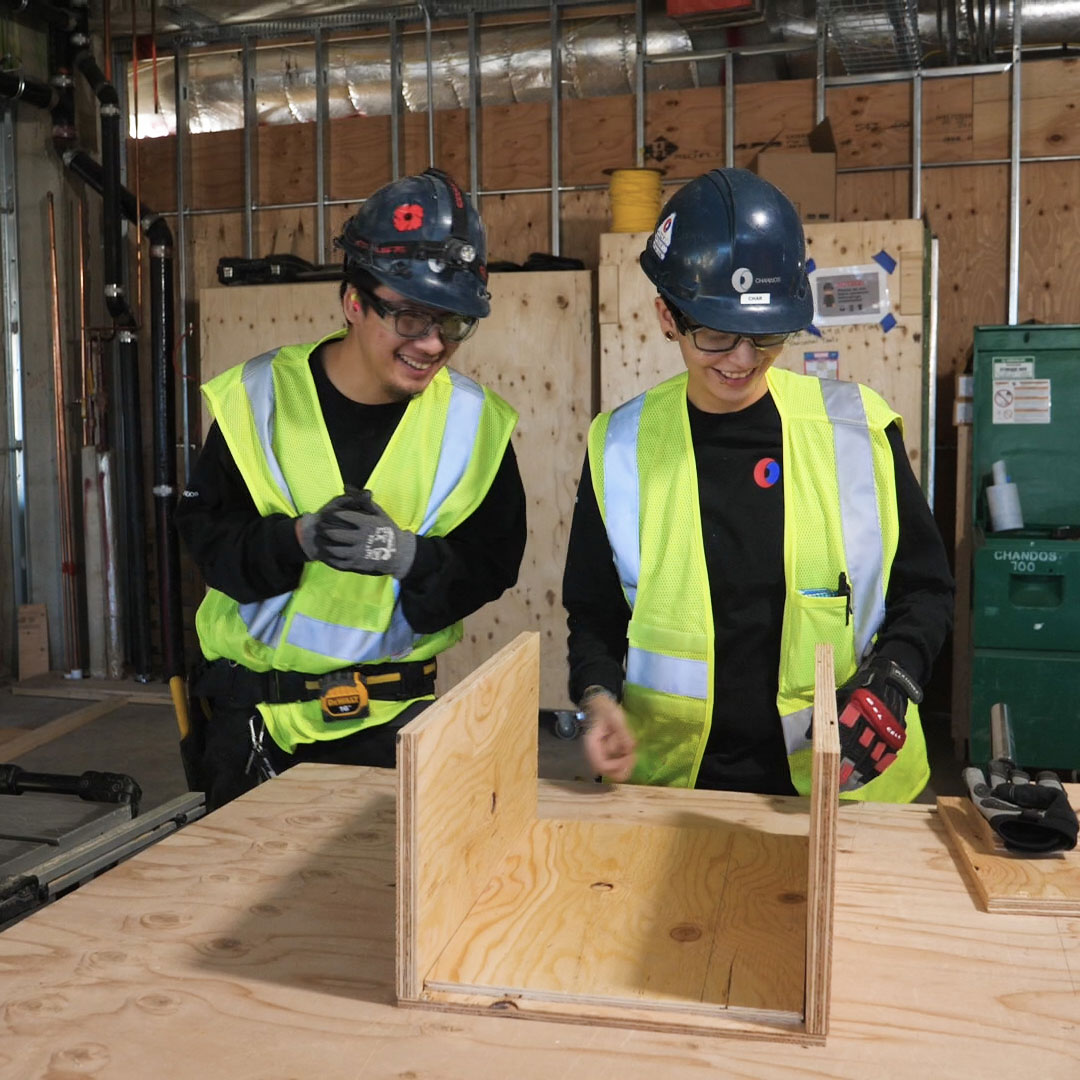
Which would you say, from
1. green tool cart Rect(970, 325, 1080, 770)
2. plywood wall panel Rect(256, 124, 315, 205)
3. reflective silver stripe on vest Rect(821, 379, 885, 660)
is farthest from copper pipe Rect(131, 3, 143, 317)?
reflective silver stripe on vest Rect(821, 379, 885, 660)

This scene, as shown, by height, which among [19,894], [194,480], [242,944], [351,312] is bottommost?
[19,894]

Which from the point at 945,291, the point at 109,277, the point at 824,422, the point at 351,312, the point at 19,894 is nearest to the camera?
the point at 19,894

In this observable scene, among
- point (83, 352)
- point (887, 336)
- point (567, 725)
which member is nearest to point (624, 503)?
A: point (887, 336)

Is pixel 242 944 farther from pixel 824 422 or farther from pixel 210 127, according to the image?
pixel 210 127

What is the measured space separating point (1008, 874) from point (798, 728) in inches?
20.6

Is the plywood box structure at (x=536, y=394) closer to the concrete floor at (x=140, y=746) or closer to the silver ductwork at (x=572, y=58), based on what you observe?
the concrete floor at (x=140, y=746)

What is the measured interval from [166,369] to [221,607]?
449cm

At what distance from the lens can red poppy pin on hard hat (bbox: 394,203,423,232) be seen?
228 centimetres

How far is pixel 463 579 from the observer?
239 centimetres

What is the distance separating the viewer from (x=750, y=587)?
2.05 m

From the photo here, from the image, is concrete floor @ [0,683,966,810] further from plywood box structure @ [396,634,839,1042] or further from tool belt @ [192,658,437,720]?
plywood box structure @ [396,634,839,1042]

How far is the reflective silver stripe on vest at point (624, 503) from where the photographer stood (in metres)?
2.10

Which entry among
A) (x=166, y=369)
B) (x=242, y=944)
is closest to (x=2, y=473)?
(x=166, y=369)

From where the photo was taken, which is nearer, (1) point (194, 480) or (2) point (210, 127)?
(1) point (194, 480)
